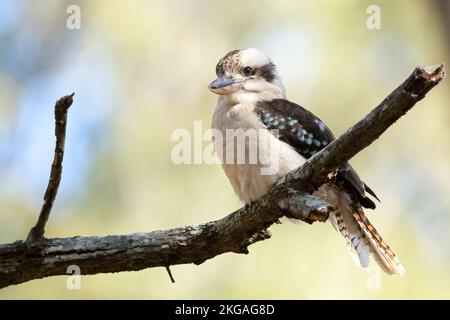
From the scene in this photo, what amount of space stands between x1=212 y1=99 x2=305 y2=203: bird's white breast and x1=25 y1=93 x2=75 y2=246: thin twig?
1069 mm

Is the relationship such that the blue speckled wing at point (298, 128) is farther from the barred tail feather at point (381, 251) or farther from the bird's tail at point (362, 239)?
the barred tail feather at point (381, 251)

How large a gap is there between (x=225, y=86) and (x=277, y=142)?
0.56 meters

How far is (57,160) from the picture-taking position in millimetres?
2947

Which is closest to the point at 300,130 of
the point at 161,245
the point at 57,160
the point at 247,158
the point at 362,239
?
Answer: the point at 247,158

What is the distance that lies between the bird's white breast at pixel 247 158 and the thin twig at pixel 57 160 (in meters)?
1.07

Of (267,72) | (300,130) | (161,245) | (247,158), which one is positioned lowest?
(161,245)

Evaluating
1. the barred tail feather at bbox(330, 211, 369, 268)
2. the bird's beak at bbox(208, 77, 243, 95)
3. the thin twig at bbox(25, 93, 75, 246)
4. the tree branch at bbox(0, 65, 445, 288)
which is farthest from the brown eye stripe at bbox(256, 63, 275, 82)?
the thin twig at bbox(25, 93, 75, 246)

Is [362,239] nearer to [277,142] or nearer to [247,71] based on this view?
[277,142]

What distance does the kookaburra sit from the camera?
379 cm

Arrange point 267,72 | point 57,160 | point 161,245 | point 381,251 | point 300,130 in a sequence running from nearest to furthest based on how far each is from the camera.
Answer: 1. point 57,160
2. point 161,245
3. point 300,130
4. point 381,251
5. point 267,72

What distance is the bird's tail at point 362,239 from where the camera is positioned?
4.14 metres

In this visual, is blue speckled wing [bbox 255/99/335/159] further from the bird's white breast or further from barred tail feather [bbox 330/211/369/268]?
barred tail feather [bbox 330/211/369/268]
